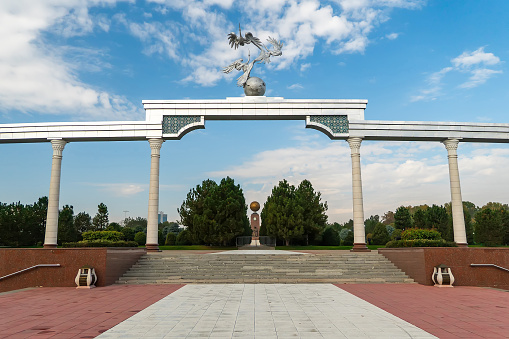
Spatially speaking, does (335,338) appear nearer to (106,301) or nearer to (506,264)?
(106,301)

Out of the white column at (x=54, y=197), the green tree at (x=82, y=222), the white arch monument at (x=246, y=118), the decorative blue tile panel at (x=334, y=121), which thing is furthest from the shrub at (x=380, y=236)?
the green tree at (x=82, y=222)

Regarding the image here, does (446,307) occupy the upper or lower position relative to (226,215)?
lower

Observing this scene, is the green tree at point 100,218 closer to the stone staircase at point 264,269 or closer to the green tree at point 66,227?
the green tree at point 66,227

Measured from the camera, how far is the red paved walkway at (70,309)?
767 cm

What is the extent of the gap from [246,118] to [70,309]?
15435 mm

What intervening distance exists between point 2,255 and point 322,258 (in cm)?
1394

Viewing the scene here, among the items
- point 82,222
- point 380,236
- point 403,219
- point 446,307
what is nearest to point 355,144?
point 446,307

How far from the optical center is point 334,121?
2294 centimetres

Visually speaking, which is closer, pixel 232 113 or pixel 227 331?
pixel 227 331

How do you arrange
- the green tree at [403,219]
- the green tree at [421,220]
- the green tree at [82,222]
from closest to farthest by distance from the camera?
the green tree at [421,220]
the green tree at [403,219]
the green tree at [82,222]

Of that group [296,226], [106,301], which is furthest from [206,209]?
[106,301]

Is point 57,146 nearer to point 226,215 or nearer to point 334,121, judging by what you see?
point 334,121

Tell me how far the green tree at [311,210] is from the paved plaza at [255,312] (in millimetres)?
25365

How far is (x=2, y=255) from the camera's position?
15.3 metres
